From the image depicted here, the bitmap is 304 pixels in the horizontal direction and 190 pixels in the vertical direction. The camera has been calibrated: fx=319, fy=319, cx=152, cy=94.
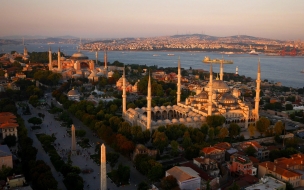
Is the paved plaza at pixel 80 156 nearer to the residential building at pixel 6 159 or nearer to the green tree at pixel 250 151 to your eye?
the residential building at pixel 6 159

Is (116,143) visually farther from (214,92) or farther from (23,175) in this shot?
(214,92)

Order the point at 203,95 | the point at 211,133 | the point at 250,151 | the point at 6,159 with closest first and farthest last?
1. the point at 6,159
2. the point at 250,151
3. the point at 211,133
4. the point at 203,95

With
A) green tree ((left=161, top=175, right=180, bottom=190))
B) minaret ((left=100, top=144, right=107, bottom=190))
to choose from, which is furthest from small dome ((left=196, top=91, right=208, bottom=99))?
minaret ((left=100, top=144, right=107, bottom=190))

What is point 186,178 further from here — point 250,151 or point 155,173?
point 250,151

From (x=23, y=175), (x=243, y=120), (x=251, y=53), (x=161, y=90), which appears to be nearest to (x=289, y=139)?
(x=243, y=120)

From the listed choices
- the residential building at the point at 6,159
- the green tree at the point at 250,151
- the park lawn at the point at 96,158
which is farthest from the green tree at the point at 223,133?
the residential building at the point at 6,159

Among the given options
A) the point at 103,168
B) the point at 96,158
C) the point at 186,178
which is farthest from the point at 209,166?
the point at 96,158
